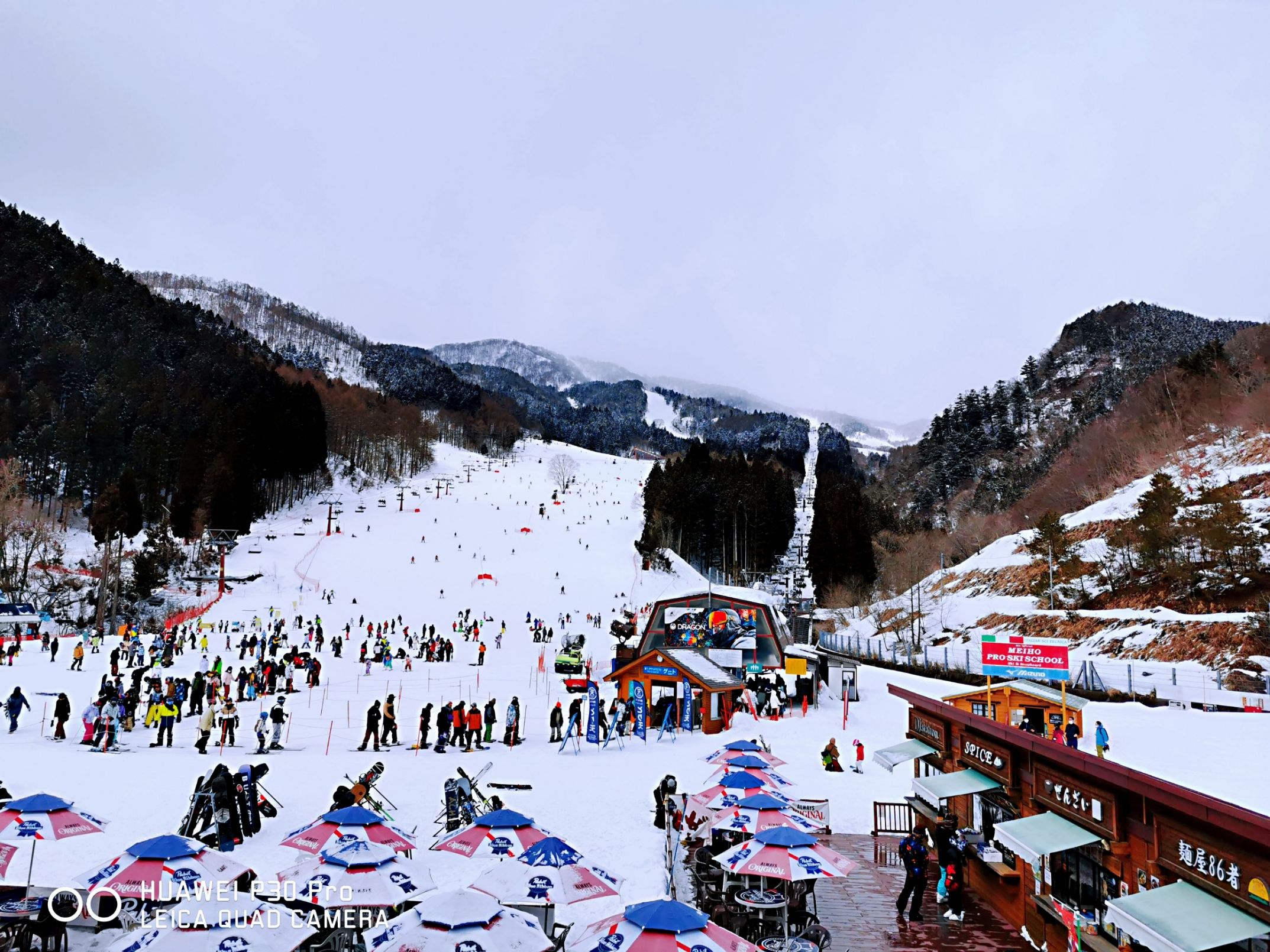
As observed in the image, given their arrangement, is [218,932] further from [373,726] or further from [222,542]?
[222,542]

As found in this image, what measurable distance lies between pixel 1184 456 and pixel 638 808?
50829 millimetres

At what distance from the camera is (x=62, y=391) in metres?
69.8

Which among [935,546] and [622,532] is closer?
[935,546]

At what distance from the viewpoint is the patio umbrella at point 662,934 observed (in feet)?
21.1

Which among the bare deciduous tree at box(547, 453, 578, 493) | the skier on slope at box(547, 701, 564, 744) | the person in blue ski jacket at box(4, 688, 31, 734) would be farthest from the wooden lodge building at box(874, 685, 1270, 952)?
the bare deciduous tree at box(547, 453, 578, 493)

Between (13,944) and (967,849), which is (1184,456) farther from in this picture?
(13,944)

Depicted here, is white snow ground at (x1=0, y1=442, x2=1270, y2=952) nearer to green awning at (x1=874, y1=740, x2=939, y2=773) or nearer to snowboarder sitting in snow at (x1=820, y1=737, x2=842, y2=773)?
snowboarder sitting in snow at (x1=820, y1=737, x2=842, y2=773)

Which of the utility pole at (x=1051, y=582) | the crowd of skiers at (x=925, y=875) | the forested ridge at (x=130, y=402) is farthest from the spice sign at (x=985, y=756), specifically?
the forested ridge at (x=130, y=402)

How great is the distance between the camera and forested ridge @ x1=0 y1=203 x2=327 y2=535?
6275cm

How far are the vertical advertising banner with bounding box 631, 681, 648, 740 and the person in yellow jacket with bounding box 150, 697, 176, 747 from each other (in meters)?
11.2

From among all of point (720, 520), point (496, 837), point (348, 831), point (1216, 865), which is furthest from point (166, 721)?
point (720, 520)

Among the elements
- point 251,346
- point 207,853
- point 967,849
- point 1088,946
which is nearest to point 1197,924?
point 1088,946

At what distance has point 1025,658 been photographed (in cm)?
1280

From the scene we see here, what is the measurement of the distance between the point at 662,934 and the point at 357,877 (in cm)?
331
